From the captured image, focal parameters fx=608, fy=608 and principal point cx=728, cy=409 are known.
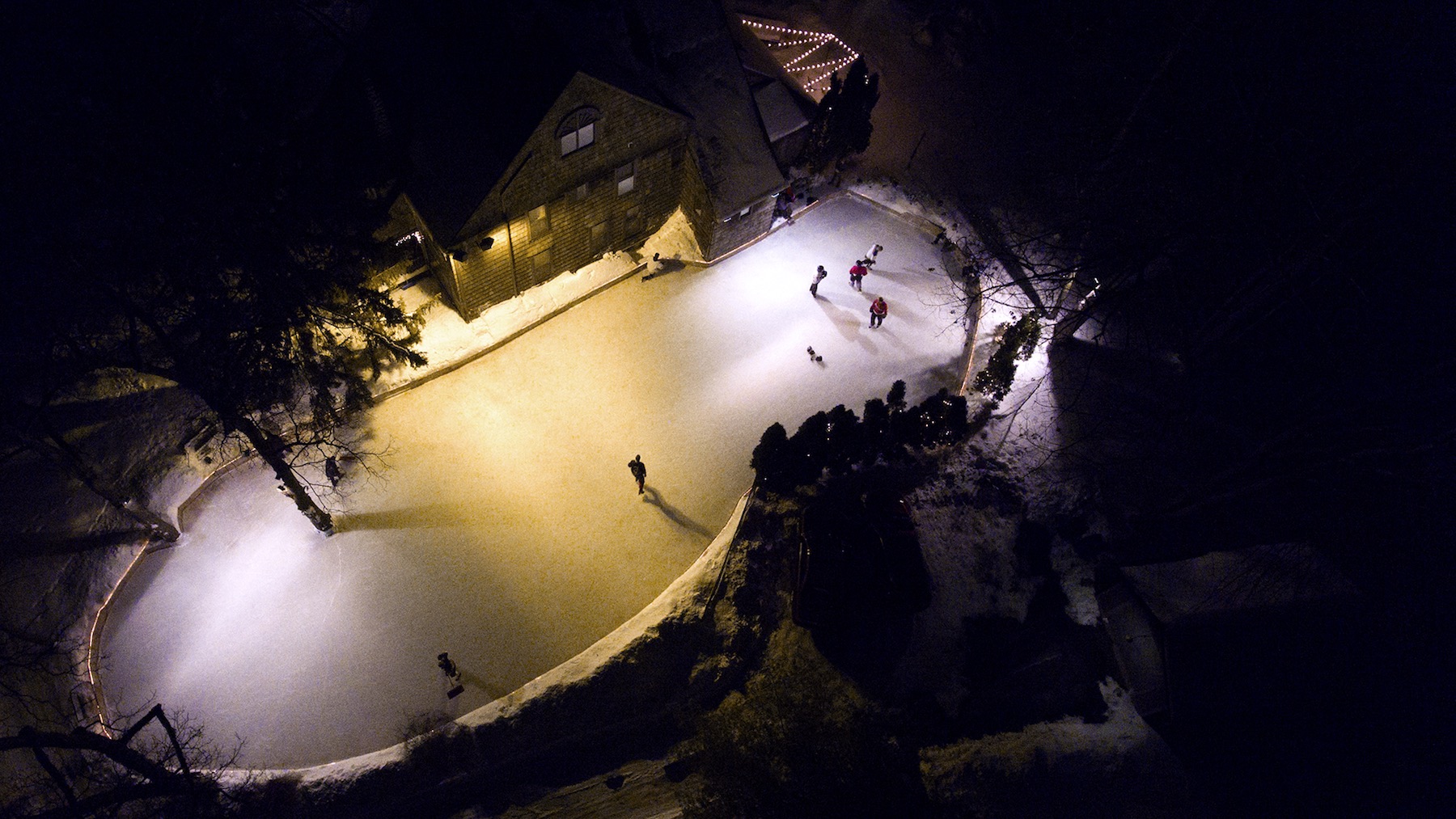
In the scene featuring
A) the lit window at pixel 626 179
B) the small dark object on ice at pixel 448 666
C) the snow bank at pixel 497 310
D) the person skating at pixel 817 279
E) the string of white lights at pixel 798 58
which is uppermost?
the string of white lights at pixel 798 58

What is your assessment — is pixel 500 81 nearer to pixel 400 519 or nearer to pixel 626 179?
pixel 626 179

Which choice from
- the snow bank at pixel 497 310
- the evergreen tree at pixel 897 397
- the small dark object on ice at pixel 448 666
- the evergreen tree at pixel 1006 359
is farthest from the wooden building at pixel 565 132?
the small dark object on ice at pixel 448 666

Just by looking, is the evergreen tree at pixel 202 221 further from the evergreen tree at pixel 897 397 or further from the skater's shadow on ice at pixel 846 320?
the evergreen tree at pixel 897 397

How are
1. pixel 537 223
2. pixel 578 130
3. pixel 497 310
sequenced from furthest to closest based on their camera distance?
pixel 497 310 → pixel 537 223 → pixel 578 130

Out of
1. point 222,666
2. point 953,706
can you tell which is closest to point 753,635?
point 953,706

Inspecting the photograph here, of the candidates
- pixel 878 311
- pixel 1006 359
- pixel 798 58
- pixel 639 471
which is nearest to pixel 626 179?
pixel 878 311

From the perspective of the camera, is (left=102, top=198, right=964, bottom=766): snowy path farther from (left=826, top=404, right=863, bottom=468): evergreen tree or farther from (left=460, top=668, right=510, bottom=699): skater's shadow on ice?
(left=826, top=404, right=863, bottom=468): evergreen tree
